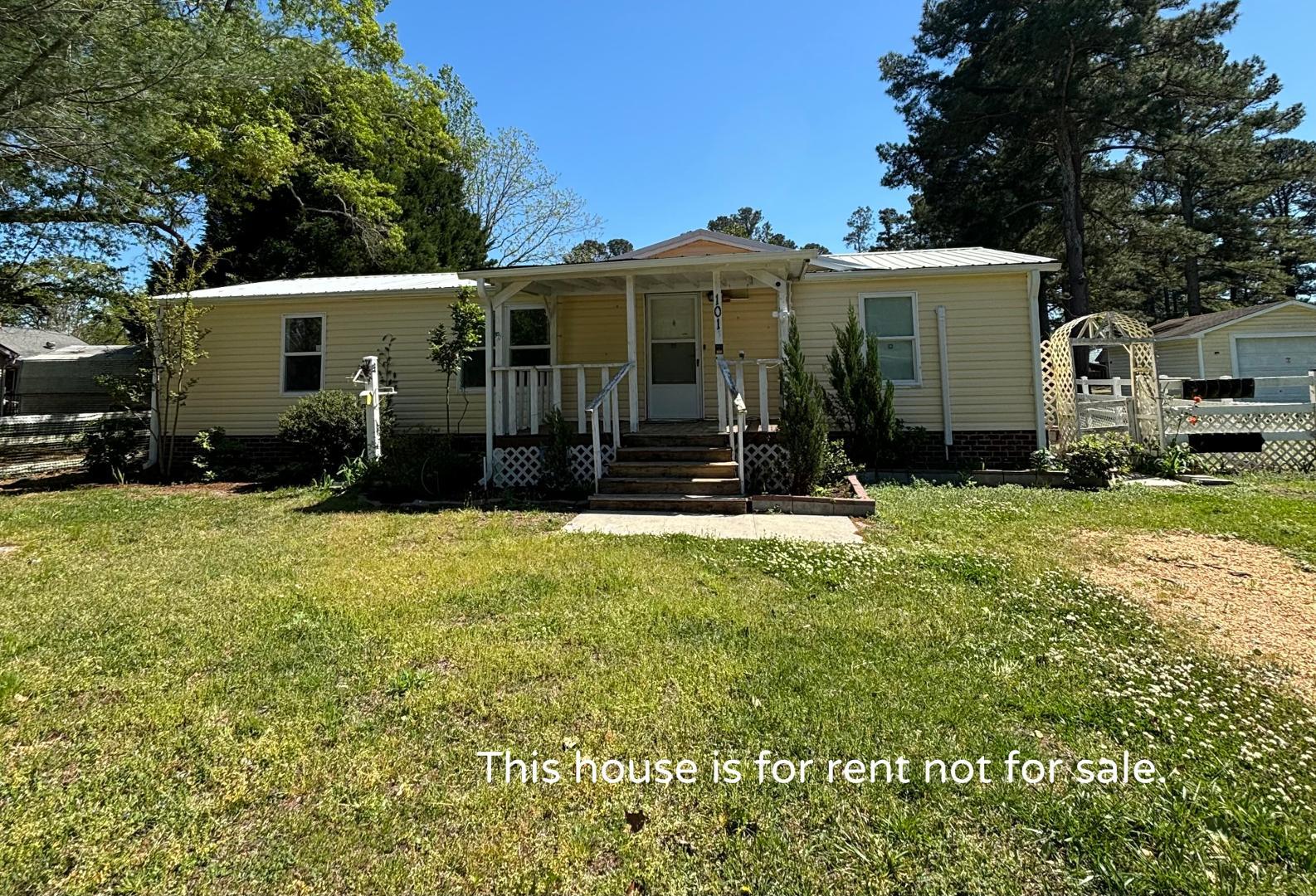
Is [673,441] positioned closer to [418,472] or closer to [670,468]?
[670,468]

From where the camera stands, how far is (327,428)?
8.77m

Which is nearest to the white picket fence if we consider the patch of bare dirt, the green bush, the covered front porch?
the green bush

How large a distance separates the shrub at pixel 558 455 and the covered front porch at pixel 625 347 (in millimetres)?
252

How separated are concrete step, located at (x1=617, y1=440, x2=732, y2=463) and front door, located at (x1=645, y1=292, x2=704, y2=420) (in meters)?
2.21

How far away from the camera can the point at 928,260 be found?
959 centimetres

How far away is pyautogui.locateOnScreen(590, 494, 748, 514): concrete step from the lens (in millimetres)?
6562

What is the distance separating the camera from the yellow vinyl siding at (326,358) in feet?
33.3

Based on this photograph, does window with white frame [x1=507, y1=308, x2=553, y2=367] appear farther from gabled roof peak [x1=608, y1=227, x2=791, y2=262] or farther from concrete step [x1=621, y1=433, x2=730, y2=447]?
concrete step [x1=621, y1=433, x2=730, y2=447]

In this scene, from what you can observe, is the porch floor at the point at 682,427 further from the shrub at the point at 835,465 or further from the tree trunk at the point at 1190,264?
the tree trunk at the point at 1190,264

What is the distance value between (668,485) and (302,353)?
7.76 meters

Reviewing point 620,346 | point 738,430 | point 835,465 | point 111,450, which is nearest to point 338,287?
point 111,450

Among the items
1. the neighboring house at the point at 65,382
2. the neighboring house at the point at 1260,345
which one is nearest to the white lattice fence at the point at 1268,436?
the neighboring house at the point at 1260,345

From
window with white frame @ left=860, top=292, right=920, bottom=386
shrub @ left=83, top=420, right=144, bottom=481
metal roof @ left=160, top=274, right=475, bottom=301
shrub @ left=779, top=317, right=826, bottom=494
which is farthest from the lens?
metal roof @ left=160, top=274, right=475, bottom=301

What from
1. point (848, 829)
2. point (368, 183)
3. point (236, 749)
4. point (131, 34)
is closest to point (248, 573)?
point (236, 749)
